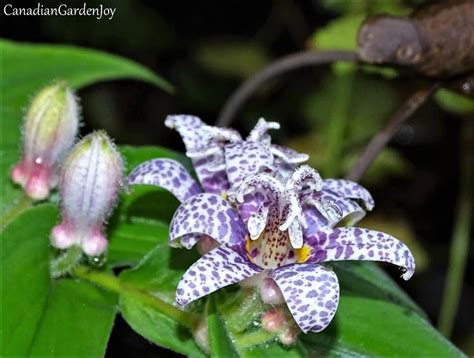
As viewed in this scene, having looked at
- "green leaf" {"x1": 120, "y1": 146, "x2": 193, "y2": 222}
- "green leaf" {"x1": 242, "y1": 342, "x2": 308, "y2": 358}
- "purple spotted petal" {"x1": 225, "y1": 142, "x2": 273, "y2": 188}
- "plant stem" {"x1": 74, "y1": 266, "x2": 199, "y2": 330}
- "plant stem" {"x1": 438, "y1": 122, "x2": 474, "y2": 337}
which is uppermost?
"purple spotted petal" {"x1": 225, "y1": 142, "x2": 273, "y2": 188}

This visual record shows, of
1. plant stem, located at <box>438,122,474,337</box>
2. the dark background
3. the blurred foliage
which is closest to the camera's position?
plant stem, located at <box>438,122,474,337</box>

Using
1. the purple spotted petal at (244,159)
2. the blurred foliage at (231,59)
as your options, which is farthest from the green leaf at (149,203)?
the blurred foliage at (231,59)

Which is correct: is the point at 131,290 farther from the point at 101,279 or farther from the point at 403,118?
the point at 403,118

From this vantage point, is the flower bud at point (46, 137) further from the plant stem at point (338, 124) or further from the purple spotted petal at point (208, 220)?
the plant stem at point (338, 124)

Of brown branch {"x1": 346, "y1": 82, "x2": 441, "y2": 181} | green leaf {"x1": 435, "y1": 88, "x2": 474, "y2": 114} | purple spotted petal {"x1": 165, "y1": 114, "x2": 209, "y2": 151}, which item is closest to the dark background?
green leaf {"x1": 435, "y1": 88, "x2": 474, "y2": 114}

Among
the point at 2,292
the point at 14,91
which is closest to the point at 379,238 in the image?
the point at 2,292

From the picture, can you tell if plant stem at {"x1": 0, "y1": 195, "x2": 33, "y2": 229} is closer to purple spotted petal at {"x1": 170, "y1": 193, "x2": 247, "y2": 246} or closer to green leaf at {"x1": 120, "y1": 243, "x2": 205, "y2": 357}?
green leaf at {"x1": 120, "y1": 243, "x2": 205, "y2": 357}

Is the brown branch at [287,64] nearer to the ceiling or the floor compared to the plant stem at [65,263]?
nearer to the ceiling
